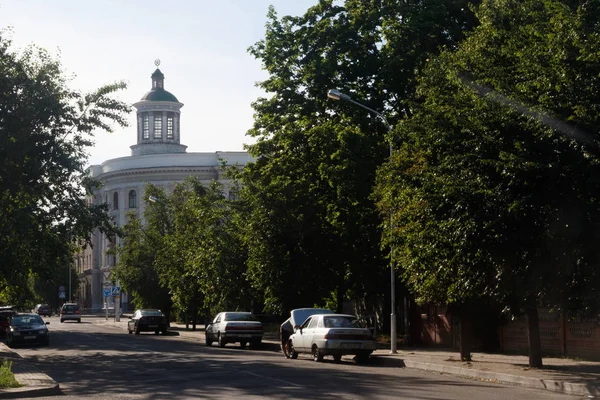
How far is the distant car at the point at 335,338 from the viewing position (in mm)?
27406

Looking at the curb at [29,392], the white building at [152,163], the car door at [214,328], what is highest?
the white building at [152,163]

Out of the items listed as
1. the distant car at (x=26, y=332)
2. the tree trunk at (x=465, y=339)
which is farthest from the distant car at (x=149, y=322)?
the tree trunk at (x=465, y=339)

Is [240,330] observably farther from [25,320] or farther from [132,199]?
[132,199]

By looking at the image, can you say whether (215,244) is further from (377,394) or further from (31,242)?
(377,394)

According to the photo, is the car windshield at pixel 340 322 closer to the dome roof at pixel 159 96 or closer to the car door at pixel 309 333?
the car door at pixel 309 333

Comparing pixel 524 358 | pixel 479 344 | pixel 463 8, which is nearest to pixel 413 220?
pixel 524 358

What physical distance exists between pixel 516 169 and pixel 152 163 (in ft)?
292

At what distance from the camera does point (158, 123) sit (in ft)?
365

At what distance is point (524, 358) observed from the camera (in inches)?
1049

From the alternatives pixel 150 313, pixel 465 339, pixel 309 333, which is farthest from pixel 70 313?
pixel 465 339

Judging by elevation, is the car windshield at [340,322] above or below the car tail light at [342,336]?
above

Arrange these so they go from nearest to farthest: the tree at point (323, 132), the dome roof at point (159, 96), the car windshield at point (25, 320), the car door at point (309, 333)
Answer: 1. the car door at point (309, 333)
2. the tree at point (323, 132)
3. the car windshield at point (25, 320)
4. the dome roof at point (159, 96)

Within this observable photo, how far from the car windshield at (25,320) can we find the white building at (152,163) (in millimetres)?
60024

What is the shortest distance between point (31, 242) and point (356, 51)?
1436cm
